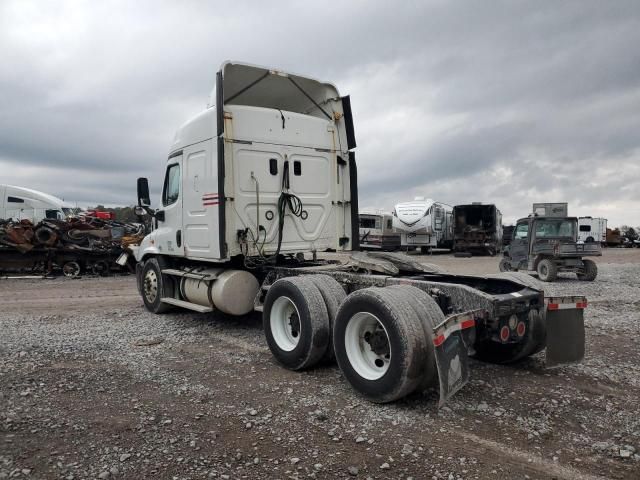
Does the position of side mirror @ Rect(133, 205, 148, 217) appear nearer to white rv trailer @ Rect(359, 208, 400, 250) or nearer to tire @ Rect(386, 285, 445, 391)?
tire @ Rect(386, 285, 445, 391)

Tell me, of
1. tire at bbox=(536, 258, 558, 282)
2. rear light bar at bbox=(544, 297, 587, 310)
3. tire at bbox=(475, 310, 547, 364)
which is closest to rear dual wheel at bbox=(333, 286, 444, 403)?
rear light bar at bbox=(544, 297, 587, 310)

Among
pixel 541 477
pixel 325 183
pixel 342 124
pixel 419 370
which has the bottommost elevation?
pixel 541 477

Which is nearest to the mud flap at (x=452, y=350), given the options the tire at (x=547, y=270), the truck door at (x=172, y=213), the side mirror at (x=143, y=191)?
the truck door at (x=172, y=213)

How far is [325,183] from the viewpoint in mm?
7883

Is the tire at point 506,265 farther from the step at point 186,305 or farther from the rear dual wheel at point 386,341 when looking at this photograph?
the rear dual wheel at point 386,341

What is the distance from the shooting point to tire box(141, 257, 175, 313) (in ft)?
27.8

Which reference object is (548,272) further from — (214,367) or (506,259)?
(214,367)

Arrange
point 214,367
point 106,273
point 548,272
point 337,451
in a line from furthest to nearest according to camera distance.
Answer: point 106,273
point 548,272
point 214,367
point 337,451

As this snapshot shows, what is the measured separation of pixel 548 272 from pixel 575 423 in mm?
11450

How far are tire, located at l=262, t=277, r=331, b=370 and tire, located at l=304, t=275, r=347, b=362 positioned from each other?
0.16 feet

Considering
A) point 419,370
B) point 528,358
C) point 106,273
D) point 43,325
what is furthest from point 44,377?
point 106,273

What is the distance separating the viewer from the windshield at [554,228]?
1520 cm

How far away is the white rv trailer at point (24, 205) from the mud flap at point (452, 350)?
21122 millimetres

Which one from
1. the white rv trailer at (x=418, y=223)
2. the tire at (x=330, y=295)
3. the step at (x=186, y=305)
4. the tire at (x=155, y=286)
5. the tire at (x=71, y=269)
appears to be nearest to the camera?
the tire at (x=330, y=295)
